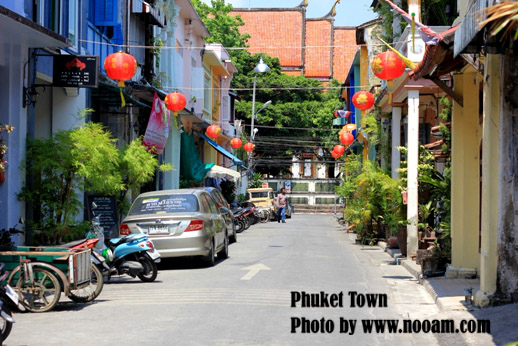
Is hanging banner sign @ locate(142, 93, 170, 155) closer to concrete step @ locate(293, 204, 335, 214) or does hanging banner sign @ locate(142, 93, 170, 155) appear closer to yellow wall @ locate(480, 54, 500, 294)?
yellow wall @ locate(480, 54, 500, 294)

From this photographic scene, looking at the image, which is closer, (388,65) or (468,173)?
(468,173)

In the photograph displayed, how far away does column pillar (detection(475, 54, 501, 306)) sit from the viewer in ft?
34.2

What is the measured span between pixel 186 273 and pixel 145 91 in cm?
1056

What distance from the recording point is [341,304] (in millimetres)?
11477

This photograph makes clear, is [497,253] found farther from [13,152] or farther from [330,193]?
[330,193]

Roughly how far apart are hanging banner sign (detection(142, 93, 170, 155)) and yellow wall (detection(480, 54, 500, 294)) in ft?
52.2

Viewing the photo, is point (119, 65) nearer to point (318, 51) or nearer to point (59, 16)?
point (59, 16)

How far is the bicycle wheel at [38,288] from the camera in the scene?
10681 millimetres

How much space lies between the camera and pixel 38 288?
35.2 ft

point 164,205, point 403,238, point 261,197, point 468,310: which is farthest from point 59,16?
point 261,197

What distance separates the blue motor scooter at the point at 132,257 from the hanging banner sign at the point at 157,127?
11.1 m

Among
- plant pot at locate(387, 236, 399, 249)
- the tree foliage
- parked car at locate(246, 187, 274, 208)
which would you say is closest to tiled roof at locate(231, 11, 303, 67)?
parked car at locate(246, 187, 274, 208)

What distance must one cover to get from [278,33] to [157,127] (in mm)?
55271

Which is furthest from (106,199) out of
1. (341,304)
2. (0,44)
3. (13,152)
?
(341,304)
